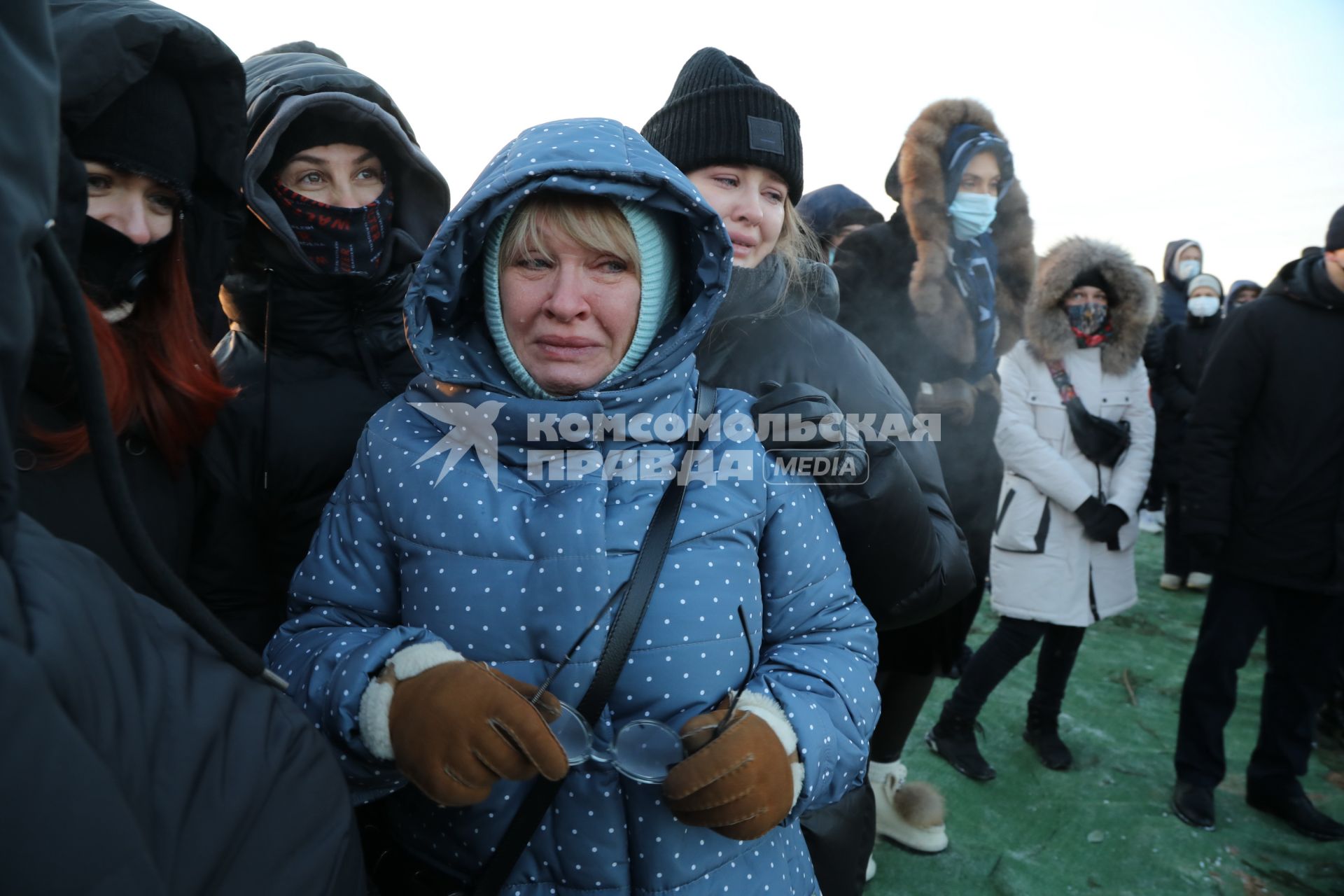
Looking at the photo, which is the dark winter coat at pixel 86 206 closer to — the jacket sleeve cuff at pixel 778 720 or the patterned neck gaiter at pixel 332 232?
the patterned neck gaiter at pixel 332 232

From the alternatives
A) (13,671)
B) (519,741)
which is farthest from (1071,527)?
(13,671)

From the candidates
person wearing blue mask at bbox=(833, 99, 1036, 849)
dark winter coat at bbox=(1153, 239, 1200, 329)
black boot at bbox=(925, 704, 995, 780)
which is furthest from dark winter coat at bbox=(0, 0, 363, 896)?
dark winter coat at bbox=(1153, 239, 1200, 329)

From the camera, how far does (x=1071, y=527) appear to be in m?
3.80

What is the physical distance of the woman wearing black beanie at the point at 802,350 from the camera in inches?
64.2

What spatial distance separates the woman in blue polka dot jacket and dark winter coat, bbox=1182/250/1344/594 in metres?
2.71

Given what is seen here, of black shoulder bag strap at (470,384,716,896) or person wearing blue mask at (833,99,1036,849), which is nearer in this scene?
black shoulder bag strap at (470,384,716,896)

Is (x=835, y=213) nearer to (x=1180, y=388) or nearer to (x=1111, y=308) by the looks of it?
(x=1111, y=308)

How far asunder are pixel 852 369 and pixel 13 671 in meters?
1.69

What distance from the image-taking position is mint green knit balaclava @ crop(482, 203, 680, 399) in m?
1.48

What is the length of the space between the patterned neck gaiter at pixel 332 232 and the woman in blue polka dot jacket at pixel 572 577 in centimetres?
49

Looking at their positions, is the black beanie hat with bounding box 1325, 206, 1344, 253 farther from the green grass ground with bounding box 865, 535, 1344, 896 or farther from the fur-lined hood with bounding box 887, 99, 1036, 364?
the green grass ground with bounding box 865, 535, 1344, 896

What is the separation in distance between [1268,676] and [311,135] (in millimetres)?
4102

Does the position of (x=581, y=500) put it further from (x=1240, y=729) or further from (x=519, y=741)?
(x=1240, y=729)

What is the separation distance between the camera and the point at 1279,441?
3.33 meters
